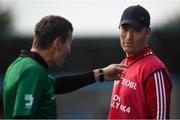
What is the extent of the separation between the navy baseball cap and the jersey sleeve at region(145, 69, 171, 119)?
1.63ft

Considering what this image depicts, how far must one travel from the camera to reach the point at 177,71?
19484 millimetres

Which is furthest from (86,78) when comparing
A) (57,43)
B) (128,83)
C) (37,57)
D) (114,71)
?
(37,57)

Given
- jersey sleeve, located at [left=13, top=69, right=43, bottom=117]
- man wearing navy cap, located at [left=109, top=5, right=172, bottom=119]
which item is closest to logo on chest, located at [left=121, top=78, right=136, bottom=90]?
man wearing navy cap, located at [left=109, top=5, right=172, bottom=119]

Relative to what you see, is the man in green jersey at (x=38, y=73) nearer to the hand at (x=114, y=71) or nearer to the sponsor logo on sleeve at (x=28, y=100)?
the sponsor logo on sleeve at (x=28, y=100)

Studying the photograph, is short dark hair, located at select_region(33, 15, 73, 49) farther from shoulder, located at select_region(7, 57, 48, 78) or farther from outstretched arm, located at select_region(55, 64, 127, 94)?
outstretched arm, located at select_region(55, 64, 127, 94)

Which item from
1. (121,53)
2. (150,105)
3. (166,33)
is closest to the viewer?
(150,105)

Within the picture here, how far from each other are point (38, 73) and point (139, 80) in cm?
112

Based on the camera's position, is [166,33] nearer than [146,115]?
No

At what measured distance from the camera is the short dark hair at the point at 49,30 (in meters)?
6.30

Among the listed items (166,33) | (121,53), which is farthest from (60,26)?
(166,33)

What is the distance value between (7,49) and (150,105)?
1244 centimetres

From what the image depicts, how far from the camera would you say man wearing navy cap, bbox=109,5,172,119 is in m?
6.80

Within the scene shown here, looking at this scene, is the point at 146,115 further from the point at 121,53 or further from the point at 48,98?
the point at 121,53

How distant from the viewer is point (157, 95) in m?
6.77
